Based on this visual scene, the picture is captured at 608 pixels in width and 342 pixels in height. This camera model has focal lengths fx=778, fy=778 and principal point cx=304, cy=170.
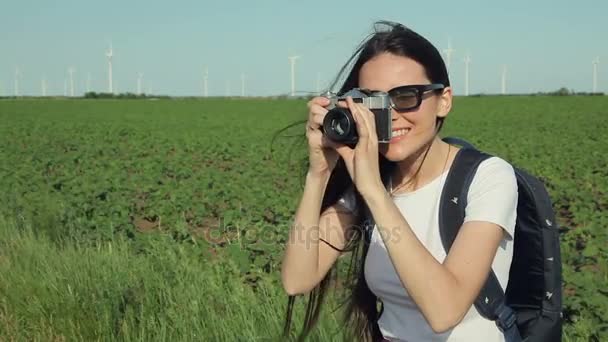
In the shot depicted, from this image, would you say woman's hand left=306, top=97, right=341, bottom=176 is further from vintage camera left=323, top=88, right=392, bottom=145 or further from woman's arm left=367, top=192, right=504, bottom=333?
woman's arm left=367, top=192, right=504, bottom=333

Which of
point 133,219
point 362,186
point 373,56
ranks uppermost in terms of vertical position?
point 373,56

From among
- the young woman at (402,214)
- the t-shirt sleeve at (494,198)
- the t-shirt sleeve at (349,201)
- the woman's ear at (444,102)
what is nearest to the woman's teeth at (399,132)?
the young woman at (402,214)

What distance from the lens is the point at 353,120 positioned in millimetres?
1876

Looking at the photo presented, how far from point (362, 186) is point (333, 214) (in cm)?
51

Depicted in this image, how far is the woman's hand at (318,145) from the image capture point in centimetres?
207

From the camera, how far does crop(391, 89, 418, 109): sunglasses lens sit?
6.38 feet

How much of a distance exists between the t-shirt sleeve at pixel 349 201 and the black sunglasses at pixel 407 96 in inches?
16.5

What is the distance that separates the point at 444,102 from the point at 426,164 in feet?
0.56

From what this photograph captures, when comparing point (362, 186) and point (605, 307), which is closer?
point (362, 186)

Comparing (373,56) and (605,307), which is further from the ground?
(373,56)

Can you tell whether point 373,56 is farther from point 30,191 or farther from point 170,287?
point 30,191

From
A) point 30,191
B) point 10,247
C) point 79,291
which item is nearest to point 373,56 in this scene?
point 79,291

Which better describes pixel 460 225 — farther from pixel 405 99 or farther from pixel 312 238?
pixel 312 238

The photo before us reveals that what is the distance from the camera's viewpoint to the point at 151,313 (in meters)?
3.63
